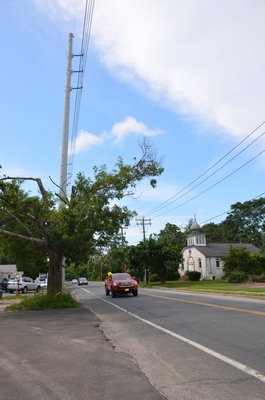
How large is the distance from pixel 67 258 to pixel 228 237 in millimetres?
78042

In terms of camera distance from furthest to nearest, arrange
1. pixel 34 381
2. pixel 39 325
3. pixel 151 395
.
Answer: pixel 39 325 < pixel 34 381 < pixel 151 395

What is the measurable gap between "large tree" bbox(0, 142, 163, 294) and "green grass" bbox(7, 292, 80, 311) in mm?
994

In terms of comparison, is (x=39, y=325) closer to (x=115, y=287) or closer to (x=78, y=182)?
(x=78, y=182)

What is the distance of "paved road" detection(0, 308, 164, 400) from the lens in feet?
19.2

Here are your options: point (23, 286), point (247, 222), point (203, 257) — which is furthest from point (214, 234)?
point (23, 286)

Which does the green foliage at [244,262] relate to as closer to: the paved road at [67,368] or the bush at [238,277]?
the bush at [238,277]

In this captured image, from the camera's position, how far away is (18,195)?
19875 millimetres

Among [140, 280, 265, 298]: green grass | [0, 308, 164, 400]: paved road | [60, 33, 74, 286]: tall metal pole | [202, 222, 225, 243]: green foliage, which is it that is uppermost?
[202, 222, 225, 243]: green foliage

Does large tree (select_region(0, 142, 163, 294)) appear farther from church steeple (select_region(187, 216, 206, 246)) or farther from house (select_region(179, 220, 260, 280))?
church steeple (select_region(187, 216, 206, 246))

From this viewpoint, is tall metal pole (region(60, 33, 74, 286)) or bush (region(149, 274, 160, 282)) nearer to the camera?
tall metal pole (region(60, 33, 74, 286))

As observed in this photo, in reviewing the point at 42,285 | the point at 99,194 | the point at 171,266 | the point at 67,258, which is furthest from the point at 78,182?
the point at 171,266

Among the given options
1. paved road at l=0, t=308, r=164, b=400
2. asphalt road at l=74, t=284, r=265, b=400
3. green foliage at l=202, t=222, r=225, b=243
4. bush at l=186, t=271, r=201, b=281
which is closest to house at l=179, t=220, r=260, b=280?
bush at l=186, t=271, r=201, b=281

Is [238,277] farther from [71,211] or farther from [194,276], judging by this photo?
[71,211]

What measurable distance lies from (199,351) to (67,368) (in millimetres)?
2638
